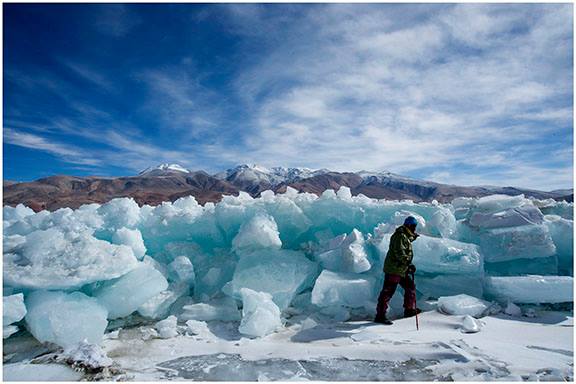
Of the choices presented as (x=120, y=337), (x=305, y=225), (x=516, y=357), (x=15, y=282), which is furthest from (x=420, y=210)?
(x=15, y=282)

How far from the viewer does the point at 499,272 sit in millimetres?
5961

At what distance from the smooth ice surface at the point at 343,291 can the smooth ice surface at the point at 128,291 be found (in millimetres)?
2013

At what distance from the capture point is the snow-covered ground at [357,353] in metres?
3.31

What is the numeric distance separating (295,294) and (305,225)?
66.8 inches

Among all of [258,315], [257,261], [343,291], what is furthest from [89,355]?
[343,291]

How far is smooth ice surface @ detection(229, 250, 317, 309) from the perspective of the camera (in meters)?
5.20

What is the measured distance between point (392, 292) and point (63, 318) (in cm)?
365

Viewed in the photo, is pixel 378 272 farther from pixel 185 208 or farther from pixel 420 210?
pixel 185 208

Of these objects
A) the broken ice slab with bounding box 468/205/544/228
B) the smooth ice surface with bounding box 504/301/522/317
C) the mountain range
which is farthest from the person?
the mountain range

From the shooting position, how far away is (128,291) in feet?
15.8

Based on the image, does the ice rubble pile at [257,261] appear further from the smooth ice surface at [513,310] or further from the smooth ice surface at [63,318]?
the smooth ice surface at [513,310]

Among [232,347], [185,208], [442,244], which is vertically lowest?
[232,347]

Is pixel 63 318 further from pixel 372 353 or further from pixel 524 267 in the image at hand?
pixel 524 267

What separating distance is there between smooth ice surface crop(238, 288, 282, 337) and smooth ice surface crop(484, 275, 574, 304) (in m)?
2.97
